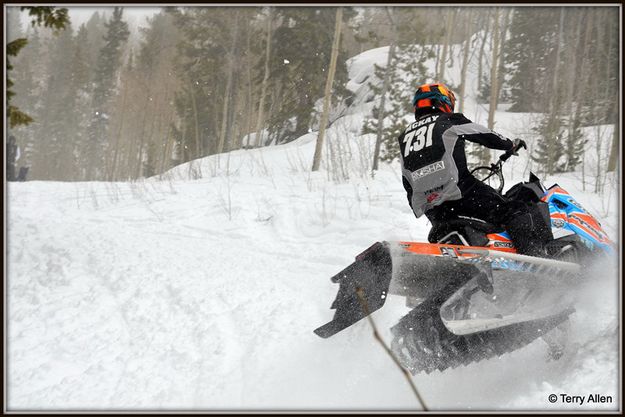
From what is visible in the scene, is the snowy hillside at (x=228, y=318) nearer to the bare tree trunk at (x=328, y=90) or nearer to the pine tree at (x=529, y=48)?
the bare tree trunk at (x=328, y=90)

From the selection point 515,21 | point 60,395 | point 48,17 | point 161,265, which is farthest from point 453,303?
point 515,21

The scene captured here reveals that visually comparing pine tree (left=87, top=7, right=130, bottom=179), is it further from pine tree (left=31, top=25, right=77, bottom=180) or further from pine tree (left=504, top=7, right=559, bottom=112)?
pine tree (left=504, top=7, right=559, bottom=112)

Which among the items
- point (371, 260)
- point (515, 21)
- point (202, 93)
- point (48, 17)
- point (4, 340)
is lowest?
point (4, 340)

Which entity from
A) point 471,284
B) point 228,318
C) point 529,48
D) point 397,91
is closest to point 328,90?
point 397,91

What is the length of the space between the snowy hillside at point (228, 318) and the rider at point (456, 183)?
2.22ft

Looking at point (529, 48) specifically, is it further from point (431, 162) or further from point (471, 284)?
point (471, 284)

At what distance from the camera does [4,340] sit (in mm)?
3654

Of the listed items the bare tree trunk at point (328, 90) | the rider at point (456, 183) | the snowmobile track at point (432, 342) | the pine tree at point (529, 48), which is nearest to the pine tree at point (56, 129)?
the pine tree at point (529, 48)

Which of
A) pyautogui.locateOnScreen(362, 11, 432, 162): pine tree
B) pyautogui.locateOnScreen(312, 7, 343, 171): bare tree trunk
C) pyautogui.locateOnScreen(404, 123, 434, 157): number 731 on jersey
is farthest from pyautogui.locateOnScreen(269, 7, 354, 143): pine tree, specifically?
pyautogui.locateOnScreen(404, 123, 434, 157): number 731 on jersey

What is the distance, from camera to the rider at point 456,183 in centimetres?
330

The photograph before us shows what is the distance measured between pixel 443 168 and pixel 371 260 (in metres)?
0.83

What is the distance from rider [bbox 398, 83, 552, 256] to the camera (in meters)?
3.30

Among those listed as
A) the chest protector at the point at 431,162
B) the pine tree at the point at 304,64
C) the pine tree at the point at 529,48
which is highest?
the pine tree at the point at 529,48

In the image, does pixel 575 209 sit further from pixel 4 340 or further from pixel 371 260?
pixel 4 340
